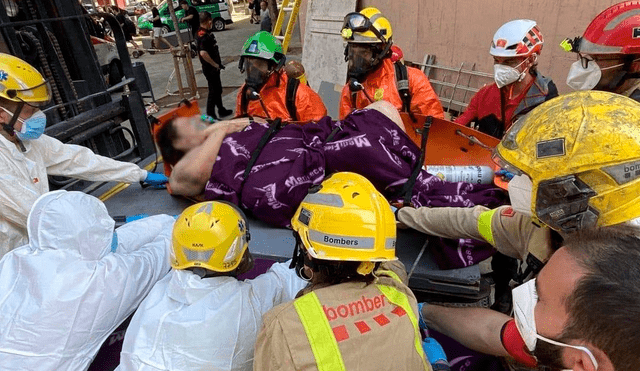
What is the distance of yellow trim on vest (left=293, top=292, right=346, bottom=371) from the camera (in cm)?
119

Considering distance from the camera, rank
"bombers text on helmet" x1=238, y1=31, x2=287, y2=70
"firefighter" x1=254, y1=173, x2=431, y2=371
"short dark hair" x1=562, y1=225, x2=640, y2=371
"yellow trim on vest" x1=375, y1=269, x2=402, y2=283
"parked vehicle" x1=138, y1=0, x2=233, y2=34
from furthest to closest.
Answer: "parked vehicle" x1=138, y1=0, x2=233, y2=34, "bombers text on helmet" x1=238, y1=31, x2=287, y2=70, "yellow trim on vest" x1=375, y1=269, x2=402, y2=283, "firefighter" x1=254, y1=173, x2=431, y2=371, "short dark hair" x1=562, y1=225, x2=640, y2=371

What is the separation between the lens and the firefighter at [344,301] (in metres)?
1.22

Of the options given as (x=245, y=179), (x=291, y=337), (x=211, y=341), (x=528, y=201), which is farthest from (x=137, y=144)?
(x=528, y=201)

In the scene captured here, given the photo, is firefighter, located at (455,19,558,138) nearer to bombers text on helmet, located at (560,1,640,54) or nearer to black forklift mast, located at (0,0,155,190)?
bombers text on helmet, located at (560,1,640,54)

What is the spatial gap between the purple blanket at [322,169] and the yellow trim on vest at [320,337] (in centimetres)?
100

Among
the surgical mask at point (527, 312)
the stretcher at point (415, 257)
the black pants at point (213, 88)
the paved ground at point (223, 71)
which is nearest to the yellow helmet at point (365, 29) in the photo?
the stretcher at point (415, 257)

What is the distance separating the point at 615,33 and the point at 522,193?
5.60ft

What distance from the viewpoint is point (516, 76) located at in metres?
3.07

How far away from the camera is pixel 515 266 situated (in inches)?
85.7

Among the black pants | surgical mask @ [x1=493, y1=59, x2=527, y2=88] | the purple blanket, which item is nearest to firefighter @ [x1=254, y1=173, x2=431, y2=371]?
the purple blanket

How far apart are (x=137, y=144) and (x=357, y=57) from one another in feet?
7.00

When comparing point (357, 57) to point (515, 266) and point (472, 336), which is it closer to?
point (515, 266)

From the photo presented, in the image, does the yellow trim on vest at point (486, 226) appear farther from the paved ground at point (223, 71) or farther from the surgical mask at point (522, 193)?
the paved ground at point (223, 71)

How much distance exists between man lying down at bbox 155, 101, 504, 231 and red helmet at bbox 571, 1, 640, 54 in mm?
1177
